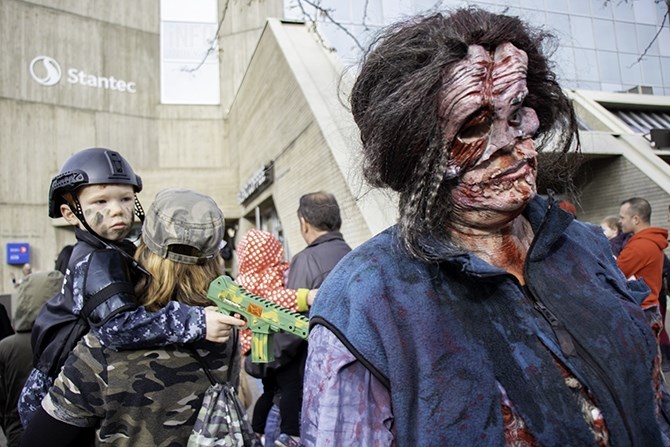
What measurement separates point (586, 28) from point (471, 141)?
26.4m

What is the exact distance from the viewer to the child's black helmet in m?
2.38

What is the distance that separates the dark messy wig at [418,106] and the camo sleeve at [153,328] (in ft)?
3.45

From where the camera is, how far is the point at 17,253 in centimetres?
1722

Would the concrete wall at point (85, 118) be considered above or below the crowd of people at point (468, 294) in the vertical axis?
above

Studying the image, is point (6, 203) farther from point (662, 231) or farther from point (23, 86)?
point (662, 231)

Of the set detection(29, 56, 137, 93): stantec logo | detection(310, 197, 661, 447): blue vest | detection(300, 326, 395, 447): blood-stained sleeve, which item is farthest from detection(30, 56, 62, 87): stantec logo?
detection(300, 326, 395, 447): blood-stained sleeve

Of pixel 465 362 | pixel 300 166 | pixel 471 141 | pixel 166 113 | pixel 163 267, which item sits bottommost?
pixel 465 362

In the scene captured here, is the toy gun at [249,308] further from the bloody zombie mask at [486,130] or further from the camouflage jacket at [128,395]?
the bloody zombie mask at [486,130]

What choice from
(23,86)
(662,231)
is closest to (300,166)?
(662,231)

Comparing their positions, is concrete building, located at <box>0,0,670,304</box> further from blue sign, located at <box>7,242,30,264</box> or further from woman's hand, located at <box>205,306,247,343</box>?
woman's hand, located at <box>205,306,247,343</box>

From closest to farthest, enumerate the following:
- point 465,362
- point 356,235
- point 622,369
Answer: point 465,362 < point 622,369 < point 356,235

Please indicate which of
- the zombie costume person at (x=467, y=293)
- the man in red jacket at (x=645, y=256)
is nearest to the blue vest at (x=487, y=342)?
the zombie costume person at (x=467, y=293)

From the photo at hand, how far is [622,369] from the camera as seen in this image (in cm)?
115

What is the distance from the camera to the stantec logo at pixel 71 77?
730 inches
